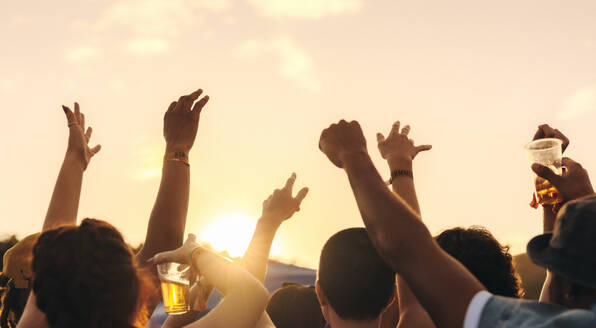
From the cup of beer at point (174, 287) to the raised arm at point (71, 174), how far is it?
2.15 feet

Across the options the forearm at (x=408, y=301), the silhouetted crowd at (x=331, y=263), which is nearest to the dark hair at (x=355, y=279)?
the silhouetted crowd at (x=331, y=263)

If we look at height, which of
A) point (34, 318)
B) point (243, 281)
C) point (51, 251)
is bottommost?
point (34, 318)

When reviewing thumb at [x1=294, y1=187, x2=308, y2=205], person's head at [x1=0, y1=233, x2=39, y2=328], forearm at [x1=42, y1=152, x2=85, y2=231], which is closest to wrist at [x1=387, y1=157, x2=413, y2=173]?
thumb at [x1=294, y1=187, x2=308, y2=205]

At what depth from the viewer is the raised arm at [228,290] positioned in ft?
7.25

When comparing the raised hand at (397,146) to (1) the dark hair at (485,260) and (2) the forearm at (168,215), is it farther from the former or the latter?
(2) the forearm at (168,215)

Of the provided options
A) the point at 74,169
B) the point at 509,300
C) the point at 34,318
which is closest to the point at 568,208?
the point at 509,300

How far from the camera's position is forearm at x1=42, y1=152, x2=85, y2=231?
3188 millimetres

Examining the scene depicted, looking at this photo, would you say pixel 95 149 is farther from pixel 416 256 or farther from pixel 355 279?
pixel 416 256

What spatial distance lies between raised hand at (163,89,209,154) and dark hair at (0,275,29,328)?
3.57 ft

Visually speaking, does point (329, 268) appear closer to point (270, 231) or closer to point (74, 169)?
point (270, 231)

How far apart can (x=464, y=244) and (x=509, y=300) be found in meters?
1.32

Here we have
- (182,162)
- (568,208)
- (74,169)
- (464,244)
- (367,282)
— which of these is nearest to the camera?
(568,208)

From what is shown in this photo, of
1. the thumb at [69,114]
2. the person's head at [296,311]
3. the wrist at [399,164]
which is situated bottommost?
the person's head at [296,311]

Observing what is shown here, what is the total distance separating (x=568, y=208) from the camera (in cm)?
174
